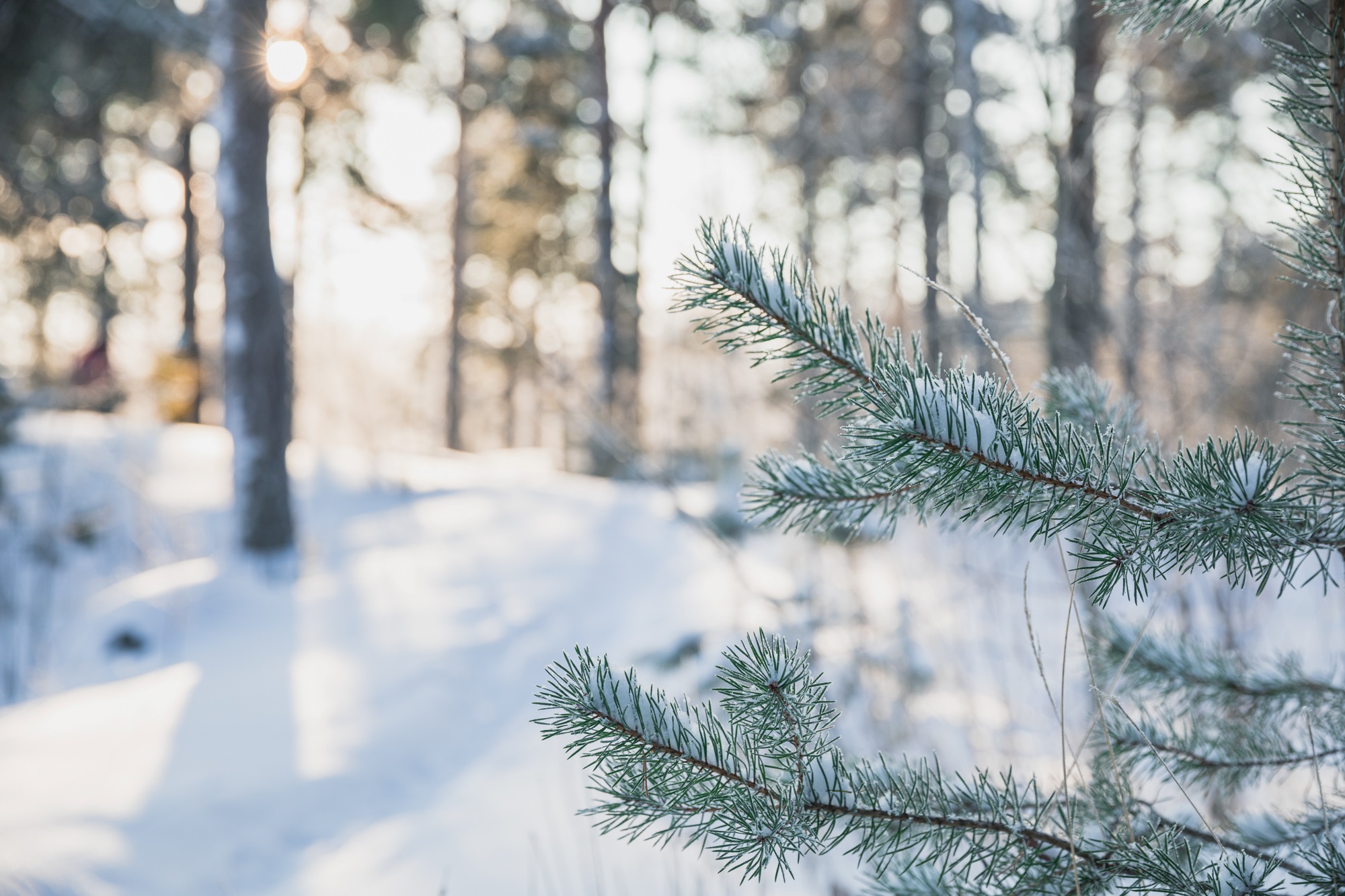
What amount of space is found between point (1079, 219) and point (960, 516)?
334cm

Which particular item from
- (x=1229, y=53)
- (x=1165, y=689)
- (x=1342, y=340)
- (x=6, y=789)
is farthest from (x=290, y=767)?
(x=1229, y=53)

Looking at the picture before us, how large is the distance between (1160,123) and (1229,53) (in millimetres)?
1361

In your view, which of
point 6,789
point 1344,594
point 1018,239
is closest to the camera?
point 6,789

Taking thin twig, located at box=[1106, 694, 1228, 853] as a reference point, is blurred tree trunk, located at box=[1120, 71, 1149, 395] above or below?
above

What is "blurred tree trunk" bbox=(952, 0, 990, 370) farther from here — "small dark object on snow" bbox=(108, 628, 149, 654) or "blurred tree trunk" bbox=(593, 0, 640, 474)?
"blurred tree trunk" bbox=(593, 0, 640, 474)

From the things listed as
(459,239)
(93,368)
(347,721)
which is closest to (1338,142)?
(347,721)

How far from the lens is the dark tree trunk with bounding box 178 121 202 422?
10.8m

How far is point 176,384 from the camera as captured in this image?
30.7 feet

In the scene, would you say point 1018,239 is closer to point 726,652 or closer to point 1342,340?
point 1342,340

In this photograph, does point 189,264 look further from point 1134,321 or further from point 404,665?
point 1134,321

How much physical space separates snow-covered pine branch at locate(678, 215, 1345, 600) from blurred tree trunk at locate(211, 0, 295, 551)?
473 centimetres

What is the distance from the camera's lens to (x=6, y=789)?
88.2 inches

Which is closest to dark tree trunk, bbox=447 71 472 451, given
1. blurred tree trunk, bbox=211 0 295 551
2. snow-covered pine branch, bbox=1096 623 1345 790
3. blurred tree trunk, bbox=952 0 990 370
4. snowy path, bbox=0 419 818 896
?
blurred tree trunk, bbox=211 0 295 551

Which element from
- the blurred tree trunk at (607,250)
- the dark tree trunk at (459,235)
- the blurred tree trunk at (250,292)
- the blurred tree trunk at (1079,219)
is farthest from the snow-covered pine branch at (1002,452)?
the dark tree trunk at (459,235)
